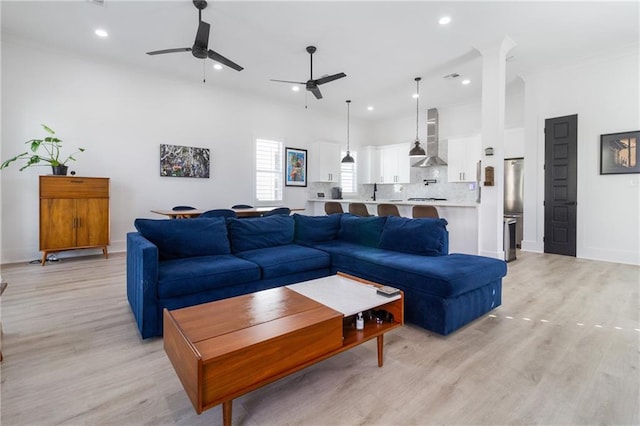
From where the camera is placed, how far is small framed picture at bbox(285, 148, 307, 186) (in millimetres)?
7396

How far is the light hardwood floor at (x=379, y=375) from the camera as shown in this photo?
1491 millimetres

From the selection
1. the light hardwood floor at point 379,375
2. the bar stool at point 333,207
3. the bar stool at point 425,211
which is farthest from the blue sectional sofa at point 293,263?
the bar stool at point 333,207

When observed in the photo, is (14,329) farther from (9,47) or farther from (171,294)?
(9,47)

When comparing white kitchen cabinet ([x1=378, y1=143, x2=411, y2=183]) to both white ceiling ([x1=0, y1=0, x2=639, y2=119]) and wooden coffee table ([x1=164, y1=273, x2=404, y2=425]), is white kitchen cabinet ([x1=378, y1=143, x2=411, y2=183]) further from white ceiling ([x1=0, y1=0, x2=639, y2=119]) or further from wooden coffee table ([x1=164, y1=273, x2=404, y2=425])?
wooden coffee table ([x1=164, y1=273, x2=404, y2=425])

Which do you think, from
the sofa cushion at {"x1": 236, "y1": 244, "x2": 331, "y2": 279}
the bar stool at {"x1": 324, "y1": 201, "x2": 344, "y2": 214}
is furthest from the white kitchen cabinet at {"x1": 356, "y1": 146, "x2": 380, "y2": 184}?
the sofa cushion at {"x1": 236, "y1": 244, "x2": 331, "y2": 279}

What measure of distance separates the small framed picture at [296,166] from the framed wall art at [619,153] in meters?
5.71

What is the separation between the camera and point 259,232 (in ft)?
11.1

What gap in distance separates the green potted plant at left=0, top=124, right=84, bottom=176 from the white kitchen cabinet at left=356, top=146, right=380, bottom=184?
658cm

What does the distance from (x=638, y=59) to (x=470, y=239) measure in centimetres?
380

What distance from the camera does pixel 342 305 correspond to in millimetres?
1848

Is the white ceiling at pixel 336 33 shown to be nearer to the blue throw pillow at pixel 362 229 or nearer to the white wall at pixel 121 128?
the white wall at pixel 121 128

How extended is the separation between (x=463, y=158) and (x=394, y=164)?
1891 millimetres

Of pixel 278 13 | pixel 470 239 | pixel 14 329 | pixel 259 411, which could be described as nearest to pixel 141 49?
pixel 278 13

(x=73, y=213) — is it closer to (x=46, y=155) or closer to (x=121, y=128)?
(x=46, y=155)
